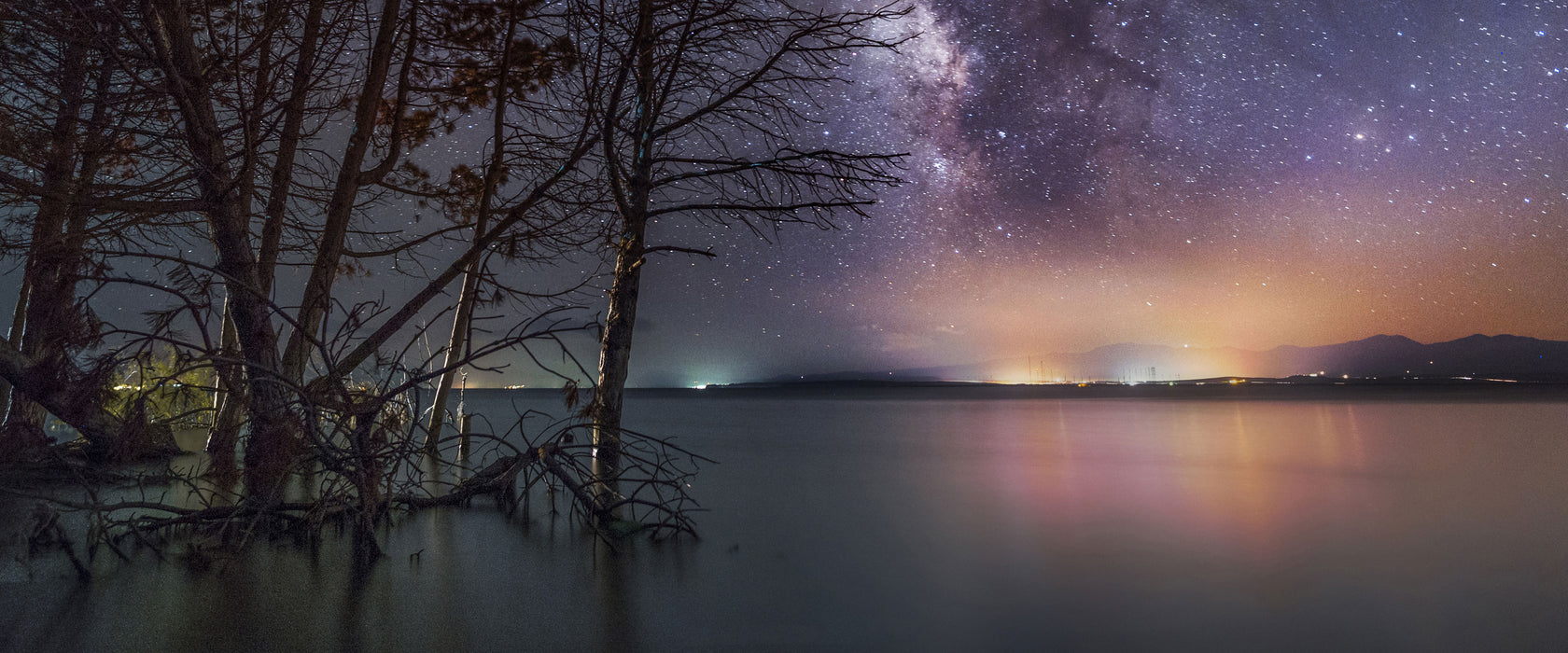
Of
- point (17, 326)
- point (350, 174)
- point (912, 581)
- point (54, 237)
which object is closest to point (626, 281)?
→ point (350, 174)

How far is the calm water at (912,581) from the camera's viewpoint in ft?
12.7

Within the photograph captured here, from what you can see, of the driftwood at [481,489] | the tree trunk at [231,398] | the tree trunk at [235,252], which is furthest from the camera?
the driftwood at [481,489]

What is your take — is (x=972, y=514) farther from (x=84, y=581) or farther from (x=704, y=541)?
(x=84, y=581)

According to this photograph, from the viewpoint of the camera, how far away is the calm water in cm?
388

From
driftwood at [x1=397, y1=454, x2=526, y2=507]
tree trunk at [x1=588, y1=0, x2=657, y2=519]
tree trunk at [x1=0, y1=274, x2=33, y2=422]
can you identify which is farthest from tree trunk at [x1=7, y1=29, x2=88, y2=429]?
tree trunk at [x1=588, y1=0, x2=657, y2=519]

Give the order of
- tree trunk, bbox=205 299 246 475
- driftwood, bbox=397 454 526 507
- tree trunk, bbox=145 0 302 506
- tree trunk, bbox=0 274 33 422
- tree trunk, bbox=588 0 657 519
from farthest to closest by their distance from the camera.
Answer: tree trunk, bbox=0 274 33 422 → driftwood, bbox=397 454 526 507 → tree trunk, bbox=588 0 657 519 → tree trunk, bbox=145 0 302 506 → tree trunk, bbox=205 299 246 475

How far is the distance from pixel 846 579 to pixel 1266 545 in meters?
3.90

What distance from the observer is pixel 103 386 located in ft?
14.8

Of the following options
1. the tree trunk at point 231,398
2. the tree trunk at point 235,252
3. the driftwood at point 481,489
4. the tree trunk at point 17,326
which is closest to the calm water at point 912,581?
the driftwood at point 481,489

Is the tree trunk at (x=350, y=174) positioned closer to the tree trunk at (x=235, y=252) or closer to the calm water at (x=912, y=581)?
the tree trunk at (x=235, y=252)

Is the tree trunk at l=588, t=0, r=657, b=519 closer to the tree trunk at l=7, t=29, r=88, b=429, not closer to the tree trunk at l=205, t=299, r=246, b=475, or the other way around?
the tree trunk at l=205, t=299, r=246, b=475

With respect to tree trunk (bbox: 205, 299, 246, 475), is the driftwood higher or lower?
lower

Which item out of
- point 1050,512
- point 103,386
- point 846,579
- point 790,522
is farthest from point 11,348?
point 1050,512

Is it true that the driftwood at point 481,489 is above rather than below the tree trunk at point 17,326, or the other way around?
below
